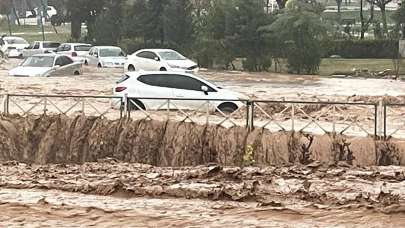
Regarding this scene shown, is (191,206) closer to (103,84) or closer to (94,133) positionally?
(94,133)

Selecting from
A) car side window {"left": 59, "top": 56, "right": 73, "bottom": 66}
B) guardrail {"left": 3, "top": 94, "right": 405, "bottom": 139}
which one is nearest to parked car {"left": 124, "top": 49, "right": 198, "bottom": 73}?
car side window {"left": 59, "top": 56, "right": 73, "bottom": 66}

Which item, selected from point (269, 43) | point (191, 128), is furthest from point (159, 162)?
point (269, 43)

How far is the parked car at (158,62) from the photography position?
1500 inches

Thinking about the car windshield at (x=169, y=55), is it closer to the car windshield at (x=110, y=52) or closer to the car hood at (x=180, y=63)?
the car hood at (x=180, y=63)

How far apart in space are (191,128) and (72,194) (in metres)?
6.89

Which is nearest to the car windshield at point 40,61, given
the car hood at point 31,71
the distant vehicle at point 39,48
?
the car hood at point 31,71

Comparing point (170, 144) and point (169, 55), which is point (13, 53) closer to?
point (169, 55)

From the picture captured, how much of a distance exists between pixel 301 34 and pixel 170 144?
23787mm

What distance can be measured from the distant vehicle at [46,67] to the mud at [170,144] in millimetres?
14958

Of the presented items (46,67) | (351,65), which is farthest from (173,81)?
(351,65)

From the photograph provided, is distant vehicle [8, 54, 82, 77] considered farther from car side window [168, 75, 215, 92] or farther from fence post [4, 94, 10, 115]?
car side window [168, 75, 215, 92]

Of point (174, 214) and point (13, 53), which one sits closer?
point (174, 214)

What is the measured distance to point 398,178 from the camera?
49.6ft

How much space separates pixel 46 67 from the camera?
120ft
